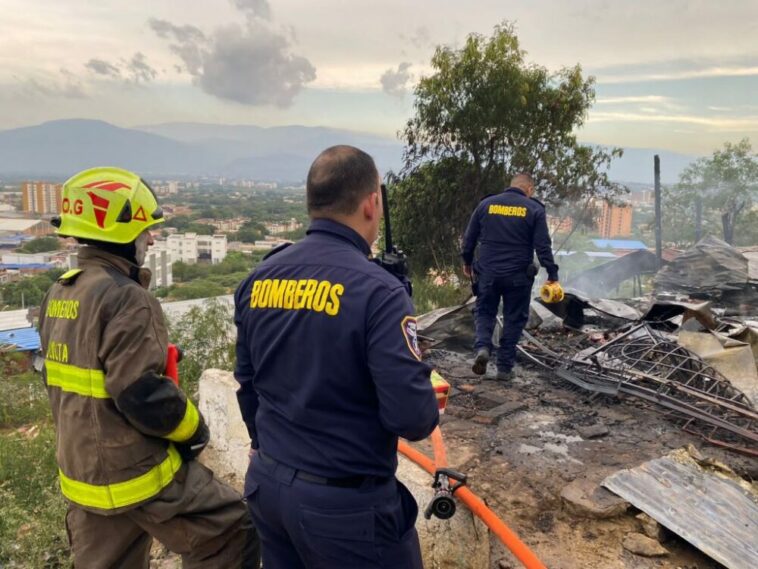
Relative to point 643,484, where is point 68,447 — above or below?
above

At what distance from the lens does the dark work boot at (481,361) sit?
5.07 meters

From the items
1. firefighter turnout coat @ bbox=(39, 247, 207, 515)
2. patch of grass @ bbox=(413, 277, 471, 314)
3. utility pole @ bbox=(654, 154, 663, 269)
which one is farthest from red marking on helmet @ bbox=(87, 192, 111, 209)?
utility pole @ bbox=(654, 154, 663, 269)

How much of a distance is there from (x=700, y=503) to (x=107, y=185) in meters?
3.25

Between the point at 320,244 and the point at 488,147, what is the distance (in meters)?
9.29

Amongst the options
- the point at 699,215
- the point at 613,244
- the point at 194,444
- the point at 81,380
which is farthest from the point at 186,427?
the point at 699,215

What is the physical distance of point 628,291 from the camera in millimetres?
13289

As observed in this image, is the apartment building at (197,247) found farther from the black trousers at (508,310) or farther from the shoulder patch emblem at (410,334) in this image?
the shoulder patch emblem at (410,334)

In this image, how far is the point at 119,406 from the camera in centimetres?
190

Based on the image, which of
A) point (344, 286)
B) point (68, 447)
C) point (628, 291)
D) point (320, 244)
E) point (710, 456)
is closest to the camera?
point (344, 286)

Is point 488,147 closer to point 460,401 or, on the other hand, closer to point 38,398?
point 460,401

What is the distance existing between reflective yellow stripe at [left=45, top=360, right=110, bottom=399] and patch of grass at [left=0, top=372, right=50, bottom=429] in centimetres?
470

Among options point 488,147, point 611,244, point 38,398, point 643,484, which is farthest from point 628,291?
point 38,398

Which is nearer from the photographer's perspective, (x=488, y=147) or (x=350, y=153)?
(x=350, y=153)

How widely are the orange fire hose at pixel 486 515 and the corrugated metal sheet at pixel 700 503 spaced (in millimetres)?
776
